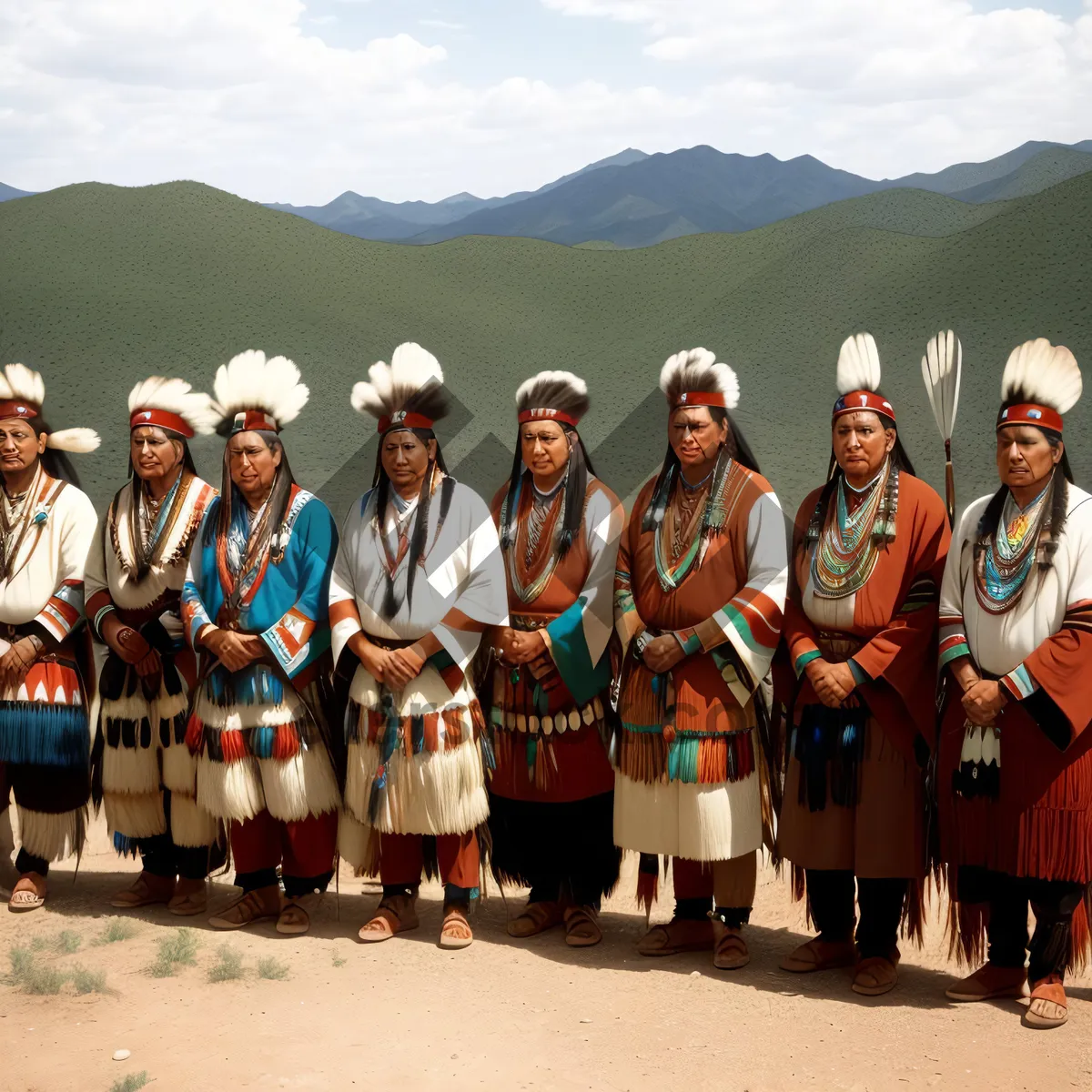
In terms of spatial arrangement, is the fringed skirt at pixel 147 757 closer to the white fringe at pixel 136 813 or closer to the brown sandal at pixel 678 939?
the white fringe at pixel 136 813

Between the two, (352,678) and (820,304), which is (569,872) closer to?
(352,678)

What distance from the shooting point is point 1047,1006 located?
3525 millimetres

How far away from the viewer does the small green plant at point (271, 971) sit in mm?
3959

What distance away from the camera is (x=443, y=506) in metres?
4.21

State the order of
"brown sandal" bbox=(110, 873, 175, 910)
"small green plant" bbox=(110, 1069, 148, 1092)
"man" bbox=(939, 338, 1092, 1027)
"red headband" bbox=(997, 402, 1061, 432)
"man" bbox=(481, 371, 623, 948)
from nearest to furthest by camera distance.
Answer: "small green plant" bbox=(110, 1069, 148, 1092) → "man" bbox=(939, 338, 1092, 1027) → "red headband" bbox=(997, 402, 1061, 432) → "man" bbox=(481, 371, 623, 948) → "brown sandal" bbox=(110, 873, 175, 910)

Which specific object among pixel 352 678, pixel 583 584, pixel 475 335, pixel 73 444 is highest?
pixel 475 335

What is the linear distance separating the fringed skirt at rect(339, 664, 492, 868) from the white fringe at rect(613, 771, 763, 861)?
53 centimetres

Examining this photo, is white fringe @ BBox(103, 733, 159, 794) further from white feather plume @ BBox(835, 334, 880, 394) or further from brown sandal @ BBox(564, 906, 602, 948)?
white feather plume @ BBox(835, 334, 880, 394)

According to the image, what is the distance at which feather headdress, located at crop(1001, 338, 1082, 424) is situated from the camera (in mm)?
3574

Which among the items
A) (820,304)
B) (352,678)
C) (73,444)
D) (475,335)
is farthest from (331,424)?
(352,678)

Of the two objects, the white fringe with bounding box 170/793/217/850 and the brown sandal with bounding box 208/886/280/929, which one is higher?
the white fringe with bounding box 170/793/217/850

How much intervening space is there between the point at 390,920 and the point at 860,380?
2.38 meters

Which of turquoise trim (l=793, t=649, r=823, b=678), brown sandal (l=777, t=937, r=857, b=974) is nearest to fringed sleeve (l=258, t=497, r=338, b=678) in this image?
turquoise trim (l=793, t=649, r=823, b=678)

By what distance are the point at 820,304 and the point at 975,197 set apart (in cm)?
165
